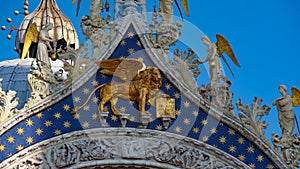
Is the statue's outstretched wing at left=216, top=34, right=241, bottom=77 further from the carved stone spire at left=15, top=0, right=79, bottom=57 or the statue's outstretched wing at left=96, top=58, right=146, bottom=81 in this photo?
the carved stone spire at left=15, top=0, right=79, bottom=57

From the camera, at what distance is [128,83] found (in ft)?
38.9

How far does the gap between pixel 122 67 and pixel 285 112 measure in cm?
209

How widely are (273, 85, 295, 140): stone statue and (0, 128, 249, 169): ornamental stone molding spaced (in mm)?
773

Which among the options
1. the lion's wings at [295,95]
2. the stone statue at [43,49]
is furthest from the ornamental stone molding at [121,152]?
the lion's wings at [295,95]

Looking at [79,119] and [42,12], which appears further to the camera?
[42,12]

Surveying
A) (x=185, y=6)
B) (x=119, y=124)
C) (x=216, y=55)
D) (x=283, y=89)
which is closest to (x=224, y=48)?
(x=216, y=55)

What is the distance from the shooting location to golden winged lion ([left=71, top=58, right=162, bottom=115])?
11719 mm

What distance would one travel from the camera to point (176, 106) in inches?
468

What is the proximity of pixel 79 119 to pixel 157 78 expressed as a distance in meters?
1.09

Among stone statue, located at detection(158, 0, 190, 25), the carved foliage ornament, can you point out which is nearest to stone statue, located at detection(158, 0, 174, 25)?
stone statue, located at detection(158, 0, 190, 25)

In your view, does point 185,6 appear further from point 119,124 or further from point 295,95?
point 119,124

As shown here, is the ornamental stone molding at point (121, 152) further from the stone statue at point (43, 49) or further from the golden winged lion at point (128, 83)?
the stone statue at point (43, 49)

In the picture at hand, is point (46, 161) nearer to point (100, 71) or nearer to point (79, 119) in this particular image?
point (79, 119)

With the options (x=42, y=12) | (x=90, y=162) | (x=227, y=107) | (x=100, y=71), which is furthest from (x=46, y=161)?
(x=42, y=12)
